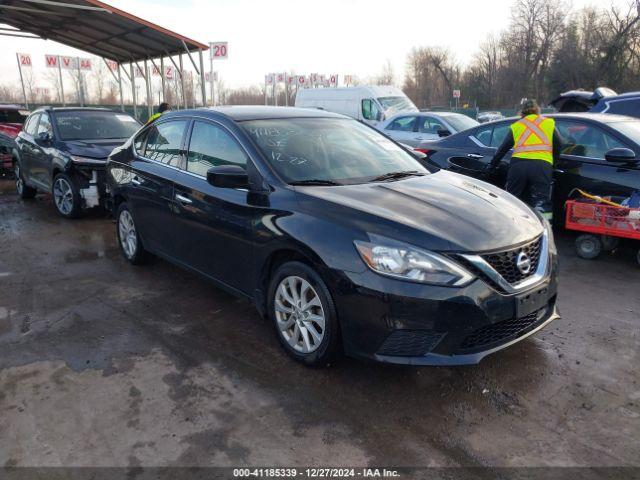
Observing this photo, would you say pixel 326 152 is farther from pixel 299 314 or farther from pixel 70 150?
pixel 70 150

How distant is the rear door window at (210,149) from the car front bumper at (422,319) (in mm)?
1504

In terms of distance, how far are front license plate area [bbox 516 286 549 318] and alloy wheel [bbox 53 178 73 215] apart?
7.14 metres

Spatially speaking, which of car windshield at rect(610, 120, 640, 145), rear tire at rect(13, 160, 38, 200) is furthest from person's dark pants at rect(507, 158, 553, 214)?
rear tire at rect(13, 160, 38, 200)

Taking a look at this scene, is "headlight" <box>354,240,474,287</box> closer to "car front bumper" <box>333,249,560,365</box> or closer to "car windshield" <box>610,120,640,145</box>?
"car front bumper" <box>333,249,560,365</box>

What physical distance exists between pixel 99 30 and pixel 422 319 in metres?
14.4

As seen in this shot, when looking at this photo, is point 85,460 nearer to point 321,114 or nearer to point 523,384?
point 523,384

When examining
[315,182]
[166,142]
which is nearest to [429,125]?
[166,142]

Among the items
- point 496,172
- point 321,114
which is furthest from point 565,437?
point 496,172

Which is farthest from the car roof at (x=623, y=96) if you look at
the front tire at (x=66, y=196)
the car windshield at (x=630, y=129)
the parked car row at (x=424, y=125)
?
the front tire at (x=66, y=196)

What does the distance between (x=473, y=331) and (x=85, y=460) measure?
2200mm

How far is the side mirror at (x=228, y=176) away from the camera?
142 inches

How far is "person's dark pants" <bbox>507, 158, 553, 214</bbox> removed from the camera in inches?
233

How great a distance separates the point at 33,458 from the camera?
2.67 m

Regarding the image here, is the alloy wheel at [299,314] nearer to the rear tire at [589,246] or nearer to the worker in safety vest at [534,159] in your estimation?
the worker in safety vest at [534,159]
